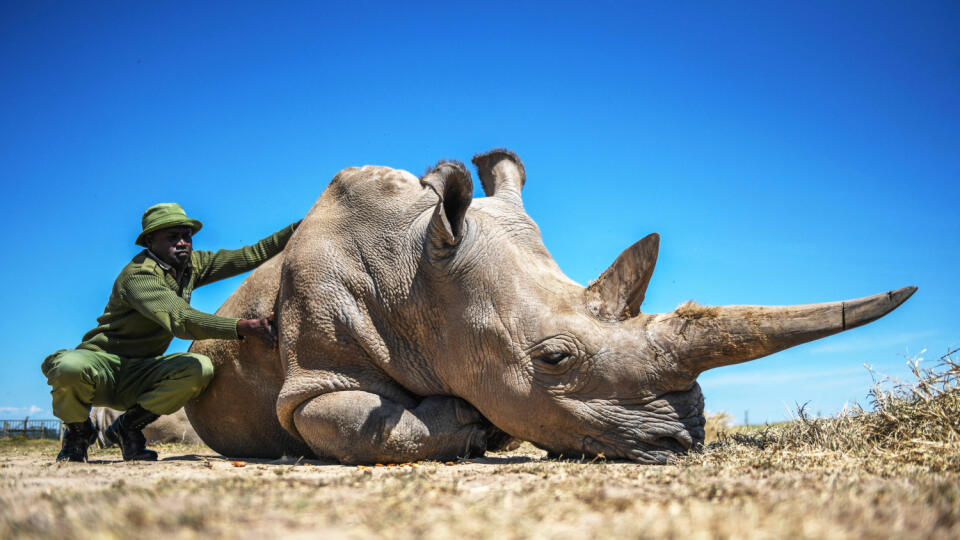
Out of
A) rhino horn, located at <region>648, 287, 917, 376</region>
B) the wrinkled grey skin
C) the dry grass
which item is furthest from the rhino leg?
the wrinkled grey skin

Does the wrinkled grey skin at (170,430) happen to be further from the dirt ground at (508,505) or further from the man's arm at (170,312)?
the dirt ground at (508,505)

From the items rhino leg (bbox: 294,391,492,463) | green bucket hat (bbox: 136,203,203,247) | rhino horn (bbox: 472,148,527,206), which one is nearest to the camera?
rhino leg (bbox: 294,391,492,463)

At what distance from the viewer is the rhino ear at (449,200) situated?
15.6 ft

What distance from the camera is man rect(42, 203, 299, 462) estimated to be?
5.42 meters

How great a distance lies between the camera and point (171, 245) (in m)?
5.88

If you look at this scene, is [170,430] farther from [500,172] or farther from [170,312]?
[500,172]

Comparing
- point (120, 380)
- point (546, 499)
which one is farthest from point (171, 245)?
point (546, 499)

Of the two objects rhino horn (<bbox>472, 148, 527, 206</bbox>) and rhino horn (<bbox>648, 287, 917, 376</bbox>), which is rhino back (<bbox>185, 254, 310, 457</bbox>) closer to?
rhino horn (<bbox>472, 148, 527, 206</bbox>)

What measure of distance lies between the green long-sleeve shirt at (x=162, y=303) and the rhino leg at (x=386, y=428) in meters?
1.09

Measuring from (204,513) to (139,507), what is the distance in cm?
25

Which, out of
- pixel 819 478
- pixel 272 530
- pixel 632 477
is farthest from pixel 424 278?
pixel 272 530

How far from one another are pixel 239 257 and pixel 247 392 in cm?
138

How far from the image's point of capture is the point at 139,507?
219 centimetres

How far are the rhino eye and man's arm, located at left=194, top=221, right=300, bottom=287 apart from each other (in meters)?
2.90
